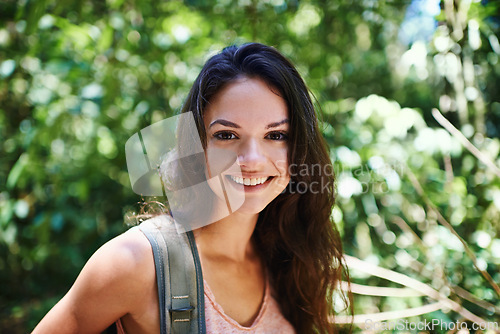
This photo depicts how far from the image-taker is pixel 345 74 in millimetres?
2373

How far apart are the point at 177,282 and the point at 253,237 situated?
482 mm

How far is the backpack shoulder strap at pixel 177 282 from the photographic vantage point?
3.43 ft

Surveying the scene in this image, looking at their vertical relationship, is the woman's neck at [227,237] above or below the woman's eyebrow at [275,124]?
below

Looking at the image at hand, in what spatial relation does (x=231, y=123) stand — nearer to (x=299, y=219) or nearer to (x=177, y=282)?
(x=177, y=282)

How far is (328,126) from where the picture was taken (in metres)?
1.77

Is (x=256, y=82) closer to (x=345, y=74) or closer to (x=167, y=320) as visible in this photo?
(x=167, y=320)

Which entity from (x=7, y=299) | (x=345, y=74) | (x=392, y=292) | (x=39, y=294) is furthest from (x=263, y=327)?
(x=7, y=299)

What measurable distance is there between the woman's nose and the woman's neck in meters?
0.22

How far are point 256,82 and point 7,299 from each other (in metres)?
2.46

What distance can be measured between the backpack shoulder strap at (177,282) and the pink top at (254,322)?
6cm

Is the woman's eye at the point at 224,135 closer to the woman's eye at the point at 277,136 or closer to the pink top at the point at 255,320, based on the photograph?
the woman's eye at the point at 277,136

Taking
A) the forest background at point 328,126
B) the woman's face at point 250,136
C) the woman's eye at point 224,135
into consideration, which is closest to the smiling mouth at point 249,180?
the woman's face at point 250,136

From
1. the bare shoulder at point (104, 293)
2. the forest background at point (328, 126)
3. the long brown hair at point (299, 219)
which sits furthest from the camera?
the forest background at point (328, 126)

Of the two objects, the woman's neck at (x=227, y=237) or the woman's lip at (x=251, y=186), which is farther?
the woman's neck at (x=227, y=237)
